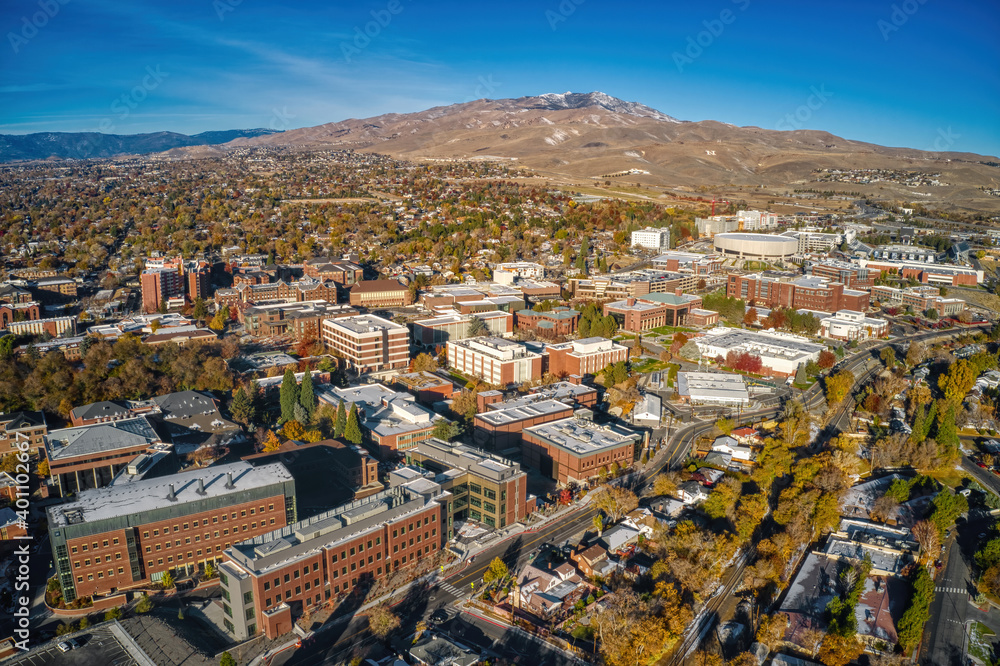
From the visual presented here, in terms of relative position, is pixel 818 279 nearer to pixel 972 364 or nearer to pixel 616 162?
pixel 972 364

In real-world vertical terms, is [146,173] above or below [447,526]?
above

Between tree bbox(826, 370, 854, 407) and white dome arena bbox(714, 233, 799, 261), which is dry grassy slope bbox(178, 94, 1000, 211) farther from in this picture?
tree bbox(826, 370, 854, 407)

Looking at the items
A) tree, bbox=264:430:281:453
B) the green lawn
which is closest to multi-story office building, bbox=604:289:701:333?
the green lawn

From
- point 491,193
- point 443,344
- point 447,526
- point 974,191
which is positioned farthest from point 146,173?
point 974,191

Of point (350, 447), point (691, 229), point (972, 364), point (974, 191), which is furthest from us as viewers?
point (974, 191)

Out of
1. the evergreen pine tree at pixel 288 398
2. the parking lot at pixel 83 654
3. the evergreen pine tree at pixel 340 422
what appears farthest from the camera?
the evergreen pine tree at pixel 288 398

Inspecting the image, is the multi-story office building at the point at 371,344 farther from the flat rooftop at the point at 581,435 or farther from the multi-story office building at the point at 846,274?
the multi-story office building at the point at 846,274

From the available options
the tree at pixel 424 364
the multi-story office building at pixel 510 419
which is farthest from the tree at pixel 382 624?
the tree at pixel 424 364
